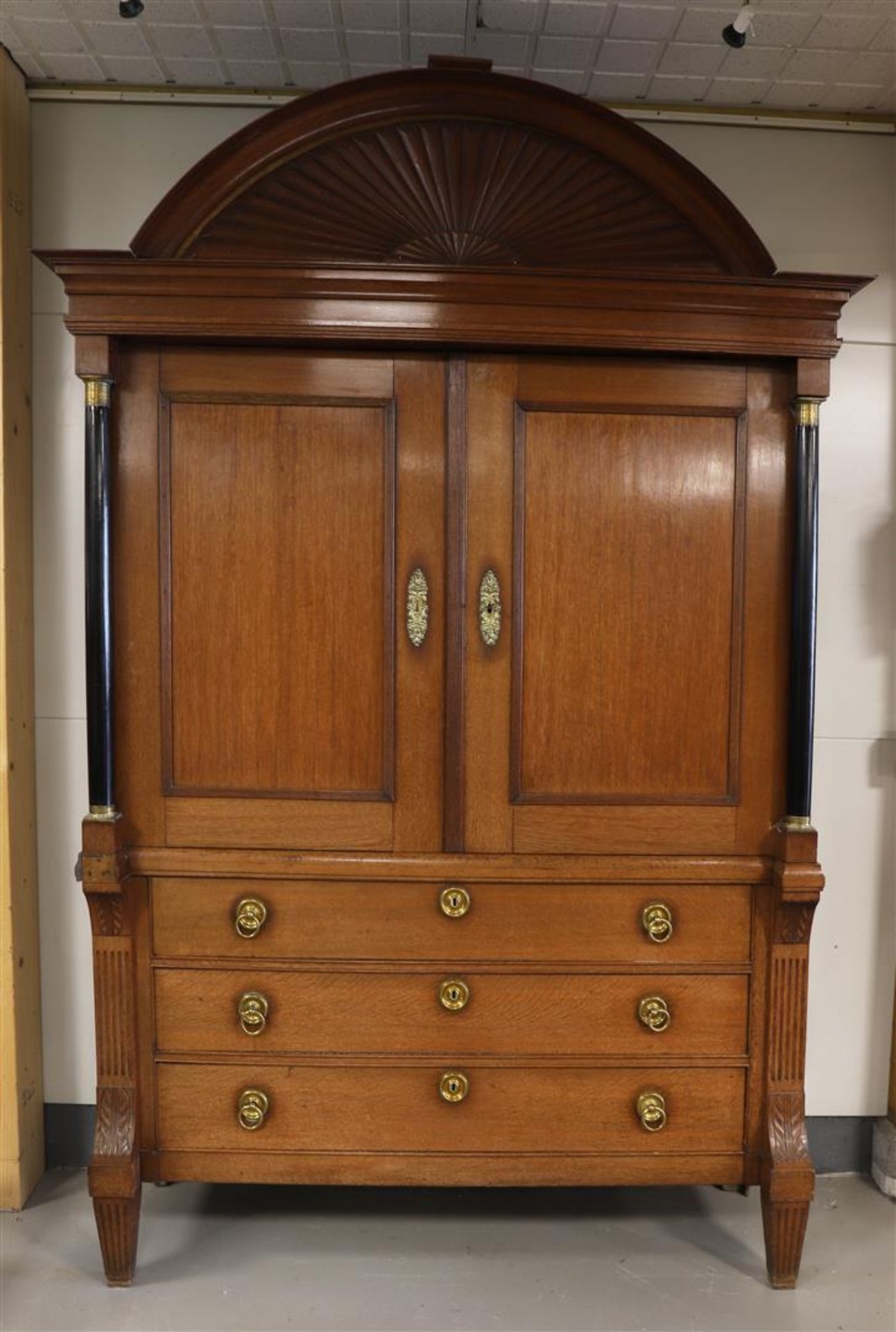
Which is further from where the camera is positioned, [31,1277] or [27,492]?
[27,492]

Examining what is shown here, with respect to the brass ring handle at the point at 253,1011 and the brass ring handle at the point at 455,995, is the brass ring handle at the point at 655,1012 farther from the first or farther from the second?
the brass ring handle at the point at 253,1011

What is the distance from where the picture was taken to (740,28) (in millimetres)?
2143

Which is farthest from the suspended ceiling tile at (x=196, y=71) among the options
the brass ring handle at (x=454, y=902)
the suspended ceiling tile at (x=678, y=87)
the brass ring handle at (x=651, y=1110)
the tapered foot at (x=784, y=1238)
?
the tapered foot at (x=784, y=1238)

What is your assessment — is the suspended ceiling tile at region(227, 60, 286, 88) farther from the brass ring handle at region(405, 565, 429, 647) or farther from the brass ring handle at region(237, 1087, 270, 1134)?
the brass ring handle at region(237, 1087, 270, 1134)

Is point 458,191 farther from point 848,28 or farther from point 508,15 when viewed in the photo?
point 848,28

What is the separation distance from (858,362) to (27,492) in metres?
2.18

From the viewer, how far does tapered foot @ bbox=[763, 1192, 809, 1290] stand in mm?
2137

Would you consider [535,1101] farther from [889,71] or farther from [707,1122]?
[889,71]

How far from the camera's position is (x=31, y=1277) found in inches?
86.8

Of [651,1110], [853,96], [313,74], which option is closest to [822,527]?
[853,96]

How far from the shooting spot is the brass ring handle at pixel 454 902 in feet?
6.92

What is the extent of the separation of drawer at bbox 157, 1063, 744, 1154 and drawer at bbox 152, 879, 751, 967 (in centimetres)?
25

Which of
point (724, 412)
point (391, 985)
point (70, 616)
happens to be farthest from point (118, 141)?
point (391, 985)

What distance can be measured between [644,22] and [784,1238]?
2.68 meters
